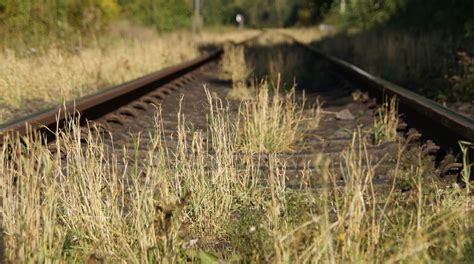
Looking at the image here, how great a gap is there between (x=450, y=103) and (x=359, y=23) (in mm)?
18918

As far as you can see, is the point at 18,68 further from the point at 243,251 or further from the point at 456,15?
the point at 456,15

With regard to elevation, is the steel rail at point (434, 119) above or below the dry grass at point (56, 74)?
above

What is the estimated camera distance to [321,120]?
20.5 feet

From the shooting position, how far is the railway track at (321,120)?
13.8ft

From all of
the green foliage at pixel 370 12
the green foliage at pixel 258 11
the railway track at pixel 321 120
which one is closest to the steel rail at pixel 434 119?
the railway track at pixel 321 120

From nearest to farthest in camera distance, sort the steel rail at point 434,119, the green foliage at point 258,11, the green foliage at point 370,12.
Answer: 1. the steel rail at point 434,119
2. the green foliage at point 370,12
3. the green foliage at point 258,11

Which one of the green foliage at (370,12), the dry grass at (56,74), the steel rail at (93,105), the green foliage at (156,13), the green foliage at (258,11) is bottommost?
the green foliage at (258,11)

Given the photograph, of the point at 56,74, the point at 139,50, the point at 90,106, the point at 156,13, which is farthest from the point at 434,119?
the point at 156,13

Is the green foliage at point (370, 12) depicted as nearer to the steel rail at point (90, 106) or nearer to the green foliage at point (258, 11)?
the steel rail at point (90, 106)

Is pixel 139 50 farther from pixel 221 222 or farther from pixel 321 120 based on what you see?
pixel 221 222

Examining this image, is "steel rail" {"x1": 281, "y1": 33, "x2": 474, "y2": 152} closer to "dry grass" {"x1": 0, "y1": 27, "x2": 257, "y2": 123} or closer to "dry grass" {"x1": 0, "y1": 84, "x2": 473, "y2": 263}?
"dry grass" {"x1": 0, "y1": 84, "x2": 473, "y2": 263}

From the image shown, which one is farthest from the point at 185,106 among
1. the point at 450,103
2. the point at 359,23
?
the point at 359,23

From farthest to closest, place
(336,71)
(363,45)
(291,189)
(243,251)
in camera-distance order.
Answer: (363,45)
(336,71)
(291,189)
(243,251)

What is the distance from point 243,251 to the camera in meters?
2.69
